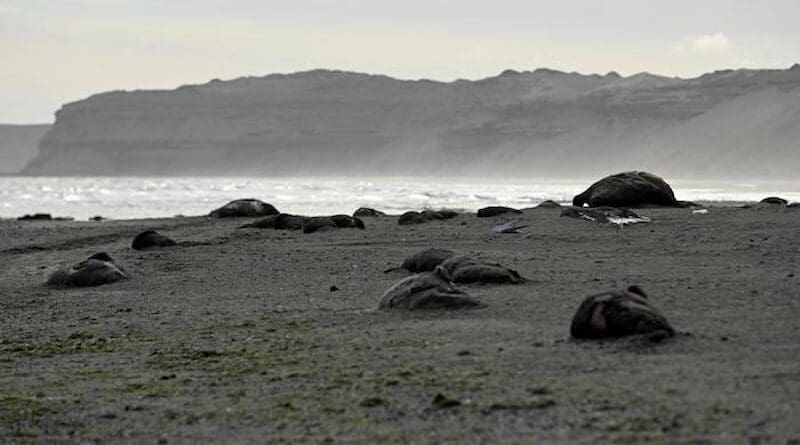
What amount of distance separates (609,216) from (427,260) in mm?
6579

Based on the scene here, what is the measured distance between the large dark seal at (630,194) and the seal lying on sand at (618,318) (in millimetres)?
15251

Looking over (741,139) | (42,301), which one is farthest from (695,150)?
(42,301)

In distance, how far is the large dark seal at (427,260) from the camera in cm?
1349

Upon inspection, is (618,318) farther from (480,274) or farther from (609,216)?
(609,216)

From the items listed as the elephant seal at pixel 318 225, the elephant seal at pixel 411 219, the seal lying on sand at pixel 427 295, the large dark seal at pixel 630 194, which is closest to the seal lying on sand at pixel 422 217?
the elephant seal at pixel 411 219

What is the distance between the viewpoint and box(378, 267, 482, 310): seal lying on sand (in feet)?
33.5

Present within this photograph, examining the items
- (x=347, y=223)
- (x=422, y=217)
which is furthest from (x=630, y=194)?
(x=347, y=223)

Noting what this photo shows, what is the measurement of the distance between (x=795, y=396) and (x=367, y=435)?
2123 millimetres

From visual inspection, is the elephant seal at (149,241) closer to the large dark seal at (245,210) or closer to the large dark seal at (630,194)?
the large dark seal at (630,194)

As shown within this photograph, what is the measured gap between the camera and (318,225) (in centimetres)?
2130

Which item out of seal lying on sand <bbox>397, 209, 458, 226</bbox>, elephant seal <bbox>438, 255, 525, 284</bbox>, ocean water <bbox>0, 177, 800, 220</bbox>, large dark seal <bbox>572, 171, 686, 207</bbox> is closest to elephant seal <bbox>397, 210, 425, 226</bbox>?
seal lying on sand <bbox>397, 209, 458, 226</bbox>

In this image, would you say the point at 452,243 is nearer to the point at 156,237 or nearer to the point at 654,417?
the point at 156,237

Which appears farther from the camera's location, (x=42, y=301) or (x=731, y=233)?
(x=731, y=233)

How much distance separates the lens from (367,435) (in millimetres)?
6176
